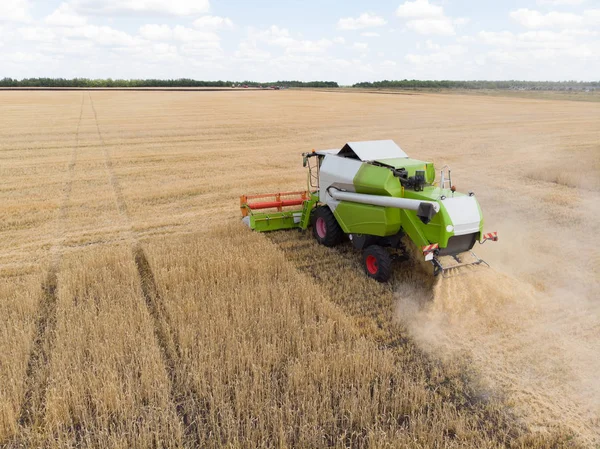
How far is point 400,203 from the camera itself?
6.12m

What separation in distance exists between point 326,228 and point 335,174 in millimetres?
1012

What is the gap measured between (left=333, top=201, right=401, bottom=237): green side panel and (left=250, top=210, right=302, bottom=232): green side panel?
1.65 meters

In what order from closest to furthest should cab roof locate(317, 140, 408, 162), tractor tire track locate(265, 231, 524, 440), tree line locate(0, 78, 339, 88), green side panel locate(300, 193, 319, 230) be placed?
tractor tire track locate(265, 231, 524, 440) → cab roof locate(317, 140, 408, 162) → green side panel locate(300, 193, 319, 230) → tree line locate(0, 78, 339, 88)

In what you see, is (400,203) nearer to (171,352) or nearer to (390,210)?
(390,210)

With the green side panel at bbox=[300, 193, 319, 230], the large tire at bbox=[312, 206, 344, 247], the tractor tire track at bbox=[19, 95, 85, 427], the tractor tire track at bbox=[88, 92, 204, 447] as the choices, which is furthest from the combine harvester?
the tractor tire track at bbox=[19, 95, 85, 427]

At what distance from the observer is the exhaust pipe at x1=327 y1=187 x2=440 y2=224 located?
5766 mm

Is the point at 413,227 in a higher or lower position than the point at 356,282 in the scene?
higher

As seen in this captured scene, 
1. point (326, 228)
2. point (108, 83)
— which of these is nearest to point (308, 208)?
point (326, 228)

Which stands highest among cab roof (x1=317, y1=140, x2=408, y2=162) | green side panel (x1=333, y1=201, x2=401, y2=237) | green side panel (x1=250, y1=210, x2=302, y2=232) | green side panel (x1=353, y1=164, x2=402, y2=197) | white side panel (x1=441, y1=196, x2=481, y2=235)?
cab roof (x1=317, y1=140, x2=408, y2=162)

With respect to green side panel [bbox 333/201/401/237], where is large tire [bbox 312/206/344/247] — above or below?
below

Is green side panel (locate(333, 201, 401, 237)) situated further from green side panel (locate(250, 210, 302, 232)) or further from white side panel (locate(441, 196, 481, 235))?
green side panel (locate(250, 210, 302, 232))

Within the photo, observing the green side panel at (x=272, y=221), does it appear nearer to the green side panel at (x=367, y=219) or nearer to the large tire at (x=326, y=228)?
the large tire at (x=326, y=228)

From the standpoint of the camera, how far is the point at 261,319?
5.60 meters

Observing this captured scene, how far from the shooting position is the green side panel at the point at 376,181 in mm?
6500
